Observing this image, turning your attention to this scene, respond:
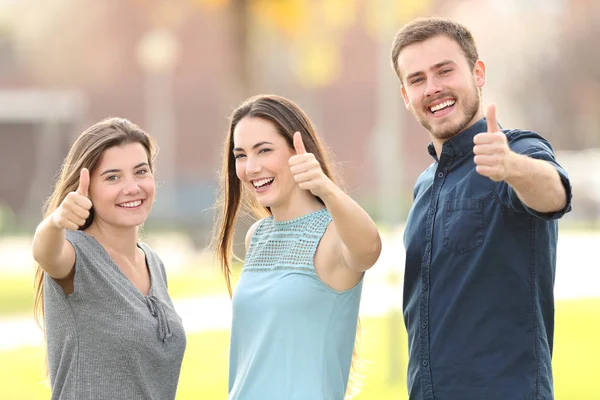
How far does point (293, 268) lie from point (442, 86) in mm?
825

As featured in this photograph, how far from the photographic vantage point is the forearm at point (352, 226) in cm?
327

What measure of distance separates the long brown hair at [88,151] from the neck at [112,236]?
0.04 meters

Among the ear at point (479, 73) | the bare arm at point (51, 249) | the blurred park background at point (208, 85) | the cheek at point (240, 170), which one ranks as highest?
the blurred park background at point (208, 85)

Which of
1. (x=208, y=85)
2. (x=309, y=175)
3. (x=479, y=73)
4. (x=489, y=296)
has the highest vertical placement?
(x=208, y=85)

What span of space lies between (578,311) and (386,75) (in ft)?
13.4

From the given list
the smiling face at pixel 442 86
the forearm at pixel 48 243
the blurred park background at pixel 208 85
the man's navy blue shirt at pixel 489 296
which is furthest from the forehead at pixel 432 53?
the blurred park background at pixel 208 85

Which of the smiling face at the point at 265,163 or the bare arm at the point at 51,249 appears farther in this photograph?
the smiling face at the point at 265,163

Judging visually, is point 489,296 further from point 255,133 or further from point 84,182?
point 84,182

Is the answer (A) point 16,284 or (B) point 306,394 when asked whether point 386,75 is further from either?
(A) point 16,284

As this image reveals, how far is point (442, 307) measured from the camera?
11.1 ft

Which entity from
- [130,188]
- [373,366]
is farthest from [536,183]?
[373,366]

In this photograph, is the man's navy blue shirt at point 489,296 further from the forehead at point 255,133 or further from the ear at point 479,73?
the forehead at point 255,133

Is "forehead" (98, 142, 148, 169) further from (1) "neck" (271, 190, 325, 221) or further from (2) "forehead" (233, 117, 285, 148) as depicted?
(1) "neck" (271, 190, 325, 221)

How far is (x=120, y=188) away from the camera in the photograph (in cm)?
371
